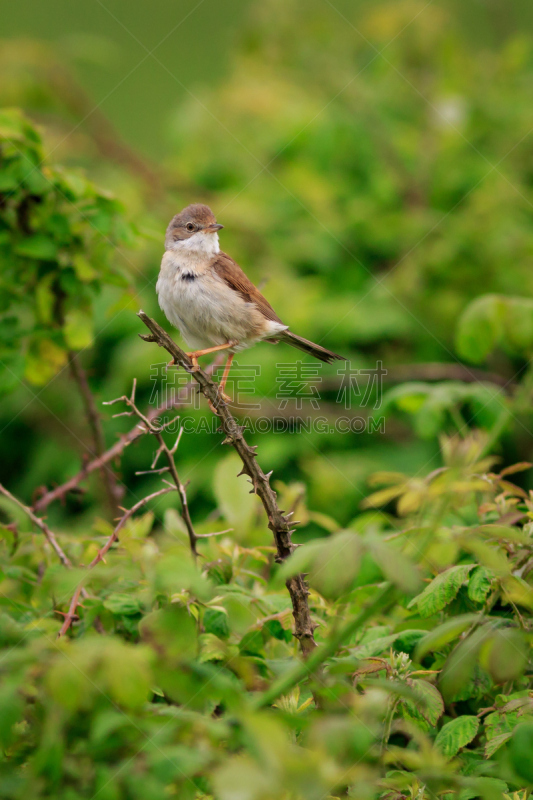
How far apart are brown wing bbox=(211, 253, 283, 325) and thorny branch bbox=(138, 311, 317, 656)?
4.53 ft

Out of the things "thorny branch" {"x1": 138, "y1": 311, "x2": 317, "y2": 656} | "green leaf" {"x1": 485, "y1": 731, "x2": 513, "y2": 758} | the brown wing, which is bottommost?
"thorny branch" {"x1": 138, "y1": 311, "x2": 317, "y2": 656}

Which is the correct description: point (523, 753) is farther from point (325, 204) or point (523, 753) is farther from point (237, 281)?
point (325, 204)

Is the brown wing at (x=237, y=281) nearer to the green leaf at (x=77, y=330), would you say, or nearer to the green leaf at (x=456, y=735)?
the green leaf at (x=77, y=330)

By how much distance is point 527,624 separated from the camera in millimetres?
1666

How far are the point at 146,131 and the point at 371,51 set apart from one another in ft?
12.9

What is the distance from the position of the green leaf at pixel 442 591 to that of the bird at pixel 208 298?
179 centimetres

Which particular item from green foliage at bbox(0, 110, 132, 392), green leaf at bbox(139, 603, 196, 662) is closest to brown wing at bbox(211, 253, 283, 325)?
green foliage at bbox(0, 110, 132, 392)

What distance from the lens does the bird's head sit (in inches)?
146

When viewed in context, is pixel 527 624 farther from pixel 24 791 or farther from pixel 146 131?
pixel 146 131

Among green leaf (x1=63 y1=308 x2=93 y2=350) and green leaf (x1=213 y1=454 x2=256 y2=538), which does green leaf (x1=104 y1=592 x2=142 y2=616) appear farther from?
green leaf (x1=63 y1=308 x2=93 y2=350)

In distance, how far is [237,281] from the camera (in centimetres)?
364

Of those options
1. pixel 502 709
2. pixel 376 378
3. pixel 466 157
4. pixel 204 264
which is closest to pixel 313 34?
pixel 466 157

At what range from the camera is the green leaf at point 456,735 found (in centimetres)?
154

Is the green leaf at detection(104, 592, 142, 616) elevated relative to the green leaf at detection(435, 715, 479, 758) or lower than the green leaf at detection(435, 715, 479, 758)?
lower
